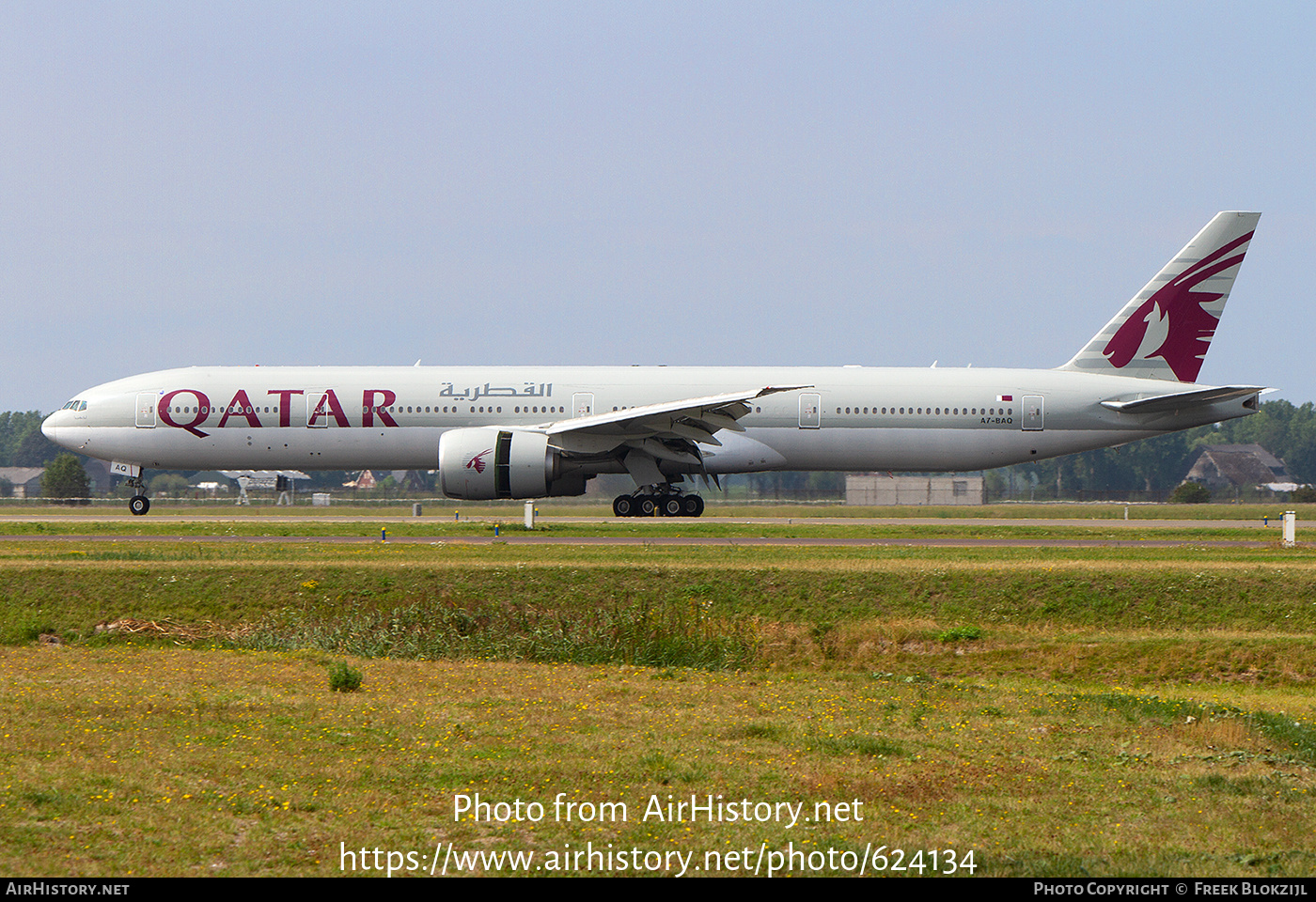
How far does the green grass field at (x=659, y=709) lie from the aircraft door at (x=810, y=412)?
11.3 metres

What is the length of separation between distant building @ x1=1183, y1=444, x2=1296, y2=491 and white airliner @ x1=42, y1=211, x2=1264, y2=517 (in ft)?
253

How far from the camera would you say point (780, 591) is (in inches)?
756

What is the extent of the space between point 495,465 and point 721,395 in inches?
275

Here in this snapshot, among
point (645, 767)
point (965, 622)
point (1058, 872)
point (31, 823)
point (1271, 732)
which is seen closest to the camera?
point (1058, 872)

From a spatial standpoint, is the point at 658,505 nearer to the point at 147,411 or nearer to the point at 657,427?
the point at 657,427

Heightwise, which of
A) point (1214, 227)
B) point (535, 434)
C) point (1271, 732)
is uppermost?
point (1214, 227)

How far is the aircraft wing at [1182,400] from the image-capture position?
33.5 metres

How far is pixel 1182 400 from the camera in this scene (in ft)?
112

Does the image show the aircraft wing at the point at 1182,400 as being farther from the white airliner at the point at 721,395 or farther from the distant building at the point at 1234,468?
the distant building at the point at 1234,468

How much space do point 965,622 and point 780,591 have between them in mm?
2963

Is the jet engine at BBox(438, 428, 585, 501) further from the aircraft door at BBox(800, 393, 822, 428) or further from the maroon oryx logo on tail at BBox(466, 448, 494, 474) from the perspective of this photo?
the aircraft door at BBox(800, 393, 822, 428)

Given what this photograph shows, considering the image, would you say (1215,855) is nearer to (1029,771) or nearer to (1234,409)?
(1029,771)

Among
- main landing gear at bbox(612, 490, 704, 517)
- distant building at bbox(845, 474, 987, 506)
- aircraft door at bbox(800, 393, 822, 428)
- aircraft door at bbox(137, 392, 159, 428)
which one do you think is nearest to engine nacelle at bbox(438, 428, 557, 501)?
main landing gear at bbox(612, 490, 704, 517)

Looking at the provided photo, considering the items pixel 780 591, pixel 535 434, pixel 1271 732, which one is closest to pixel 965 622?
pixel 780 591
